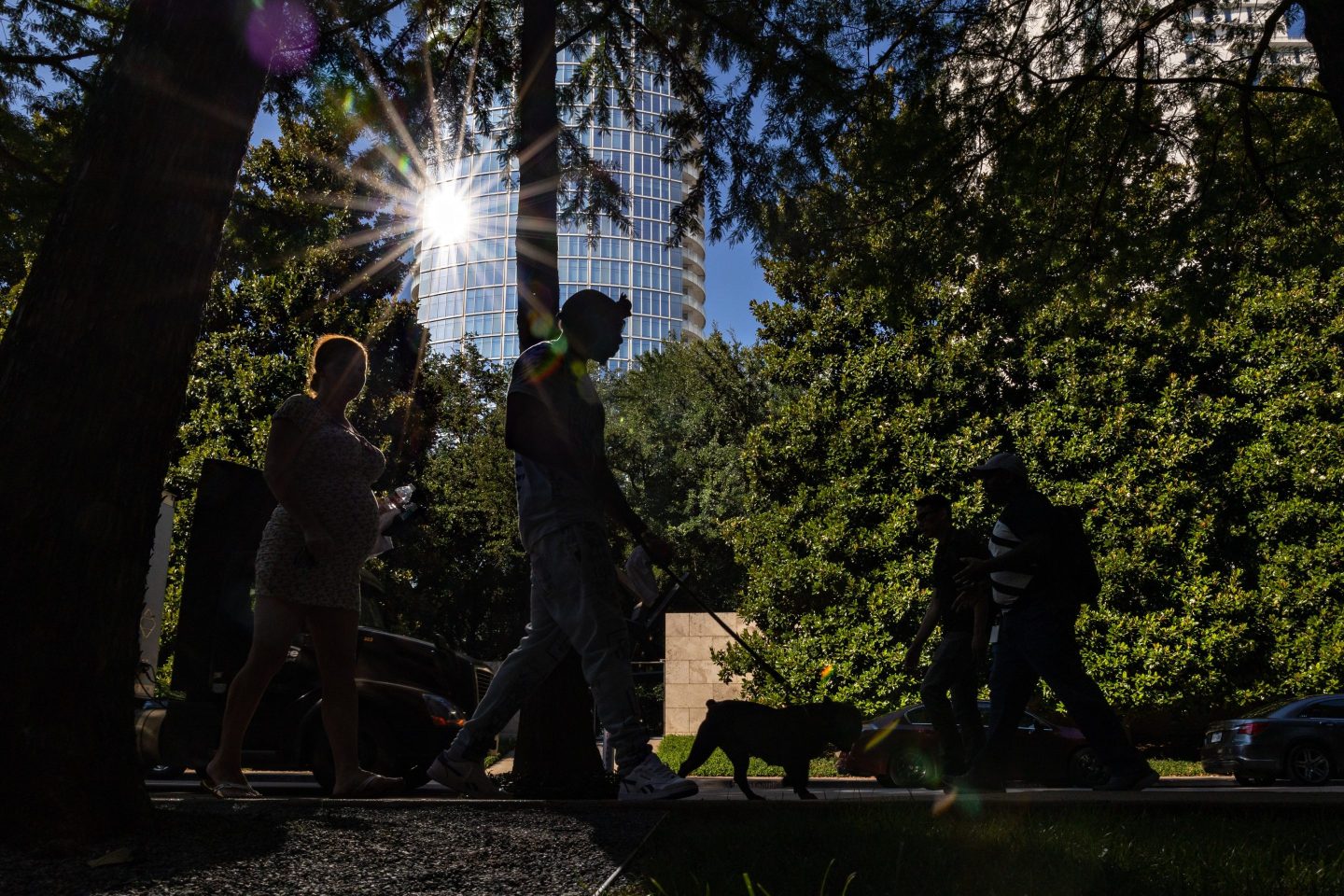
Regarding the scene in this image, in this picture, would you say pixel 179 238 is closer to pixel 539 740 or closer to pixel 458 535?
pixel 539 740

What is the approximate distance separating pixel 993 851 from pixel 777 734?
2449 millimetres

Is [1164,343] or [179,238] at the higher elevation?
[1164,343]

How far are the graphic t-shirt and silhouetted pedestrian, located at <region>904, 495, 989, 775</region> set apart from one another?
3.13 metres

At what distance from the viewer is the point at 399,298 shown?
23.9 metres

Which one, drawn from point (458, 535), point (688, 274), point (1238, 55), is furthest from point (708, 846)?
point (688, 274)

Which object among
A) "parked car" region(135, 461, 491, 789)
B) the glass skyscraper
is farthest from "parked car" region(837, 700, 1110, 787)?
the glass skyscraper

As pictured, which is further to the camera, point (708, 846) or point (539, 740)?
point (539, 740)

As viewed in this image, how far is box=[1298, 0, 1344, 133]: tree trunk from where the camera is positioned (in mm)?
6598

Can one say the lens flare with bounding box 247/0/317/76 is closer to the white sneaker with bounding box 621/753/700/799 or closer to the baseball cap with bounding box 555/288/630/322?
the baseball cap with bounding box 555/288/630/322

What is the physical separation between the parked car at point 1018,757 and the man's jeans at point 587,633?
31.0 ft

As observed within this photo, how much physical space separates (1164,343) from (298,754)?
625 inches

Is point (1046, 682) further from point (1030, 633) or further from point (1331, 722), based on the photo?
point (1331, 722)

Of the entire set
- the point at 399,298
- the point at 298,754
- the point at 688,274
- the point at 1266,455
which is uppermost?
the point at 688,274

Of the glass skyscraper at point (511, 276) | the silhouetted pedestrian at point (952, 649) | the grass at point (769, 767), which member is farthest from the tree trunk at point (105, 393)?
the glass skyscraper at point (511, 276)
